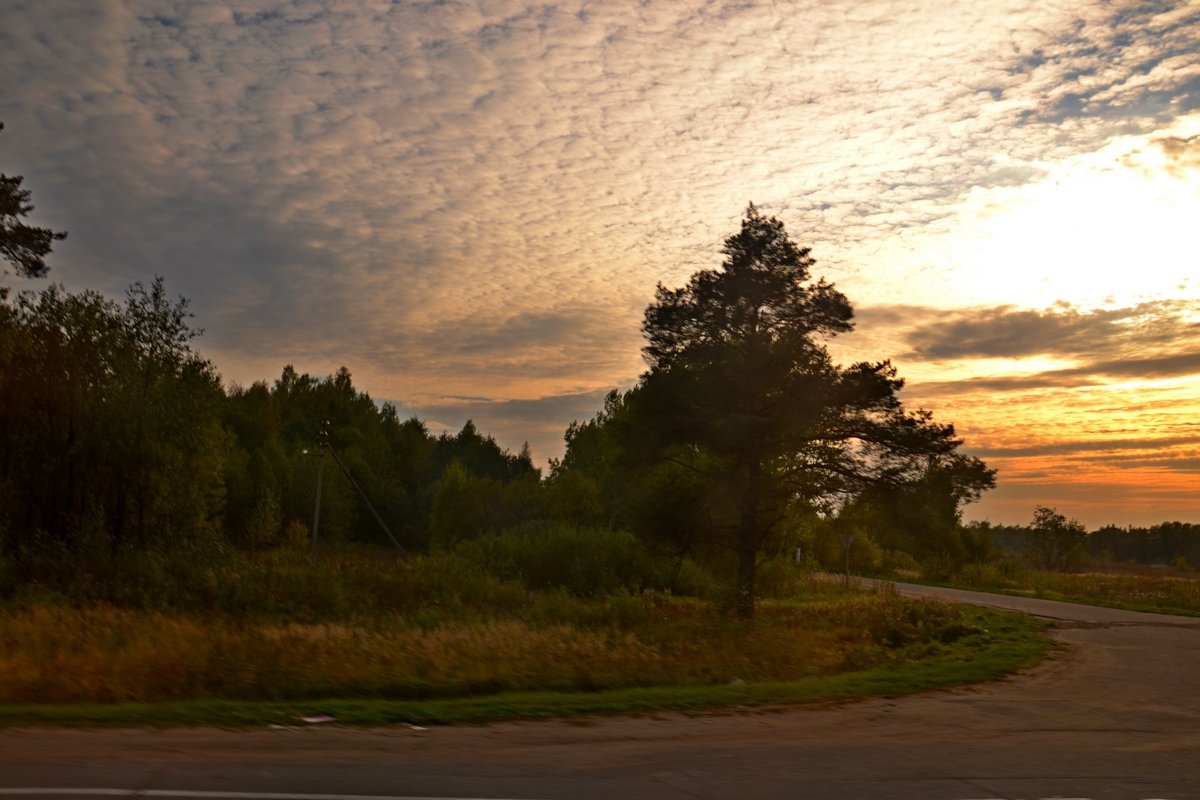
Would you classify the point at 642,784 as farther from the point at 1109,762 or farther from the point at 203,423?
the point at 203,423

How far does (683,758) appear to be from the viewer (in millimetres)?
9375

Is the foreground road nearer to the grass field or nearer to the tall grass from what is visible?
the grass field

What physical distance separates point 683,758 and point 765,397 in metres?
20.1

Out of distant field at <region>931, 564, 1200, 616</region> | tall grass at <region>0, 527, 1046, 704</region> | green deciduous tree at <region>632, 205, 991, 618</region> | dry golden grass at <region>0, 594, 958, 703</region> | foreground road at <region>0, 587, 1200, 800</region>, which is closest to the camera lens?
foreground road at <region>0, 587, 1200, 800</region>

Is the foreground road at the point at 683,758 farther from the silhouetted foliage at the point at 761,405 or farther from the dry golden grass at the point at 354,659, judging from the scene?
the silhouetted foliage at the point at 761,405

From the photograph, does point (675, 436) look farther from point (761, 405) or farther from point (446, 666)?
point (446, 666)

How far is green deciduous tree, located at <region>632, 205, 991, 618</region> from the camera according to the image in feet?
92.2

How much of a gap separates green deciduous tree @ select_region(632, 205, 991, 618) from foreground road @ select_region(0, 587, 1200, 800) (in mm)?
15183

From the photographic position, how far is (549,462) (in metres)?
106

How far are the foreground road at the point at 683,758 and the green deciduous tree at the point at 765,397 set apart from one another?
1518 centimetres

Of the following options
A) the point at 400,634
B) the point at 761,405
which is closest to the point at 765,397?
the point at 761,405

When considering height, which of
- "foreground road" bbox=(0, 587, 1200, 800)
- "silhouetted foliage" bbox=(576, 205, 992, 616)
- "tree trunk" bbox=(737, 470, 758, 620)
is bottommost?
"foreground road" bbox=(0, 587, 1200, 800)

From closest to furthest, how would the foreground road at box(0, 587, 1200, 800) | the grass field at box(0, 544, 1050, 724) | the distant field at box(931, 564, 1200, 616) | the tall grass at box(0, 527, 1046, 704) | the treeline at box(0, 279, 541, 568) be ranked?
1. the foreground road at box(0, 587, 1200, 800)
2. the grass field at box(0, 544, 1050, 724)
3. the tall grass at box(0, 527, 1046, 704)
4. the treeline at box(0, 279, 541, 568)
5. the distant field at box(931, 564, 1200, 616)

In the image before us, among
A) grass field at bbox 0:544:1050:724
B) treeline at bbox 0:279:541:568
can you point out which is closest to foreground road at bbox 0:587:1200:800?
grass field at bbox 0:544:1050:724
